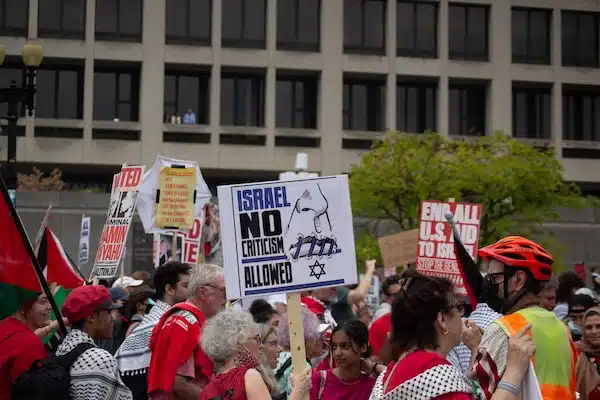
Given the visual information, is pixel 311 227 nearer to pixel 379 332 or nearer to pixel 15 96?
pixel 379 332

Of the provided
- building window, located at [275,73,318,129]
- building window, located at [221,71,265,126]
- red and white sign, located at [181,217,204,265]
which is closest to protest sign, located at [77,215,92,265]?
red and white sign, located at [181,217,204,265]

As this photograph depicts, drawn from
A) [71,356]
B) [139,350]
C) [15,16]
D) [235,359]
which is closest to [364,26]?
[15,16]

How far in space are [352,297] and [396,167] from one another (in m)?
26.0

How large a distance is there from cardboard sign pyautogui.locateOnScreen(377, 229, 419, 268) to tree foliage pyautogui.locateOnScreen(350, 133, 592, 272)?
19133mm

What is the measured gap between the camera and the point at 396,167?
3562 cm

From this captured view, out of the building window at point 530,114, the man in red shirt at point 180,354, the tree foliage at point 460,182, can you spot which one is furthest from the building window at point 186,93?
the man in red shirt at point 180,354

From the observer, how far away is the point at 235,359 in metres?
6.14

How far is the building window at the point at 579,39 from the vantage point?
50.7 meters

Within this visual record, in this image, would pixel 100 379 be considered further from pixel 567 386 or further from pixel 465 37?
pixel 465 37

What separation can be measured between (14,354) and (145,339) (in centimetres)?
211

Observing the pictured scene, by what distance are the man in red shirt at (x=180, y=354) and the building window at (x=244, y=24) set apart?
40.0 m

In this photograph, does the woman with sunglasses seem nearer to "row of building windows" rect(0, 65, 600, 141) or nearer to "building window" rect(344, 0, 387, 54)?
"row of building windows" rect(0, 65, 600, 141)

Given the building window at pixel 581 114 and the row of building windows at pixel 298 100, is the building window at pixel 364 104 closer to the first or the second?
the row of building windows at pixel 298 100

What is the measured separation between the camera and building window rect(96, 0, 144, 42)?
45875 millimetres
